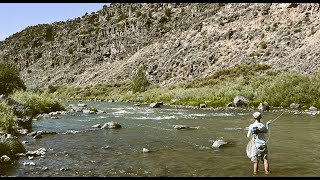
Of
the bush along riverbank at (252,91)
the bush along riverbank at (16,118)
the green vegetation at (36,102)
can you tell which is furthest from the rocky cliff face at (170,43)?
the bush along riverbank at (16,118)

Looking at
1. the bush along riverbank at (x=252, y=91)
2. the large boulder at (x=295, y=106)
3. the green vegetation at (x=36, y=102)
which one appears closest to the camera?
the green vegetation at (x=36, y=102)

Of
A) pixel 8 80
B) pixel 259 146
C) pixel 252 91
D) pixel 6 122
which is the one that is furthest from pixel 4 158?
pixel 252 91

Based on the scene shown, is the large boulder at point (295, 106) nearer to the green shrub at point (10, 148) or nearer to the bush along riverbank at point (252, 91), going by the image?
the bush along riverbank at point (252, 91)

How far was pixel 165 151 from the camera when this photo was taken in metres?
16.6

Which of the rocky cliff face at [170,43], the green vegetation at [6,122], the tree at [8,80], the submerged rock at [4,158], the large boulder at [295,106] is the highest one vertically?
the rocky cliff face at [170,43]

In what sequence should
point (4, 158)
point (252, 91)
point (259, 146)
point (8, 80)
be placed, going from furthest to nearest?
point (252, 91) < point (8, 80) < point (4, 158) < point (259, 146)

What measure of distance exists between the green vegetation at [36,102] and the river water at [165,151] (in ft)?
25.9

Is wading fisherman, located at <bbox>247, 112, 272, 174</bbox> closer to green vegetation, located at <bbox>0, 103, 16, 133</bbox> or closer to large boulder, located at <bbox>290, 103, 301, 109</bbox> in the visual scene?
green vegetation, located at <bbox>0, 103, 16, 133</bbox>

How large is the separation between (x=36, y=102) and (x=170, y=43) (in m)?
58.4

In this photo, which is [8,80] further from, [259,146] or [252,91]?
[259,146]

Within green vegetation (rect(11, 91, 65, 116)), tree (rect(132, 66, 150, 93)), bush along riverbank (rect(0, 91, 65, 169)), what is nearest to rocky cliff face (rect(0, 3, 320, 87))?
tree (rect(132, 66, 150, 93))

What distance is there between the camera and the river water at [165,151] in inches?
504

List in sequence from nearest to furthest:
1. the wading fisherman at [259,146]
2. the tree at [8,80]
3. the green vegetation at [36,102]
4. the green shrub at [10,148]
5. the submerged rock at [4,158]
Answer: the wading fisherman at [259,146] → the submerged rock at [4,158] → the green shrub at [10,148] → the green vegetation at [36,102] → the tree at [8,80]

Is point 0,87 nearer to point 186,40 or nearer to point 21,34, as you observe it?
point 186,40
